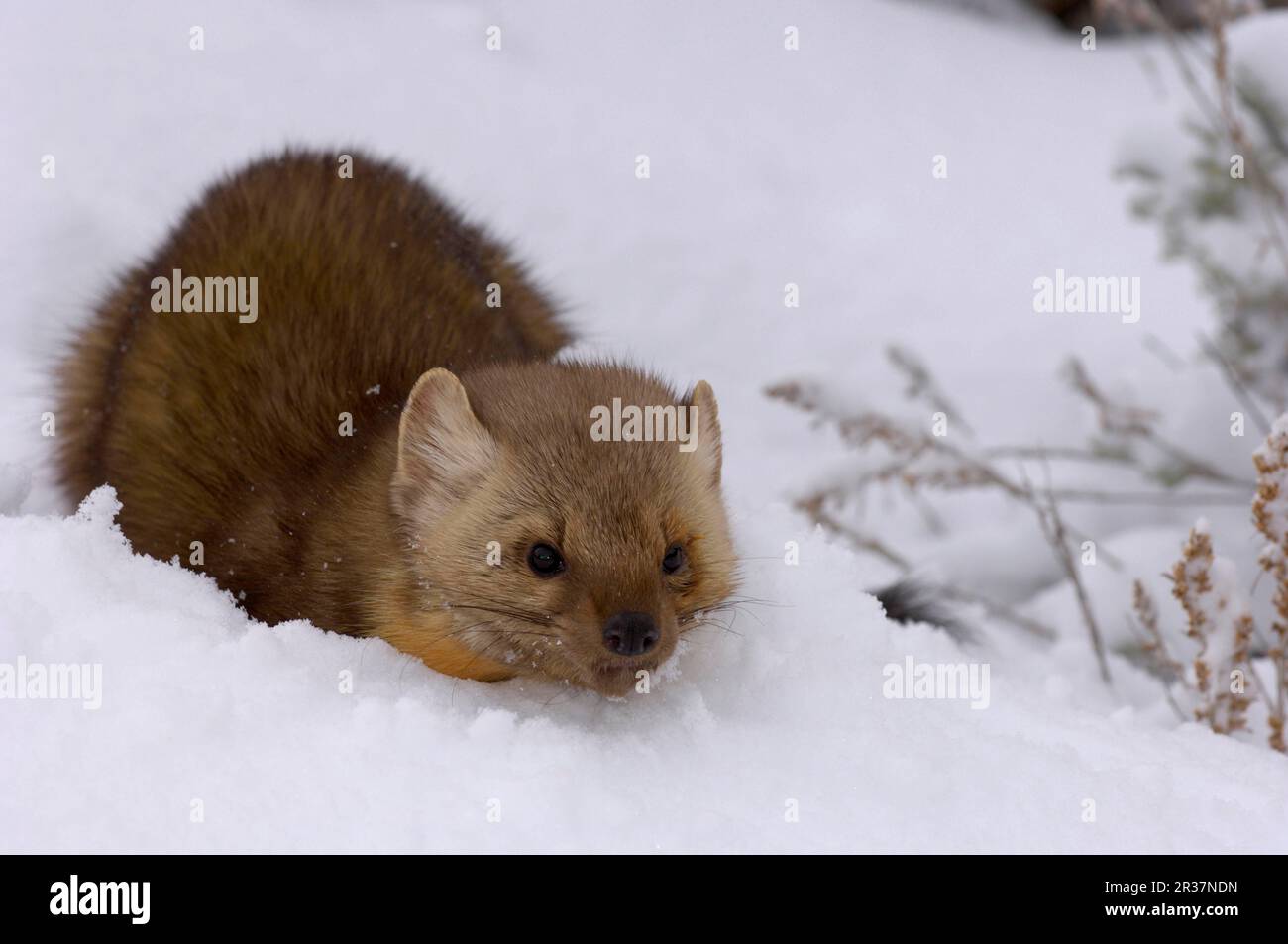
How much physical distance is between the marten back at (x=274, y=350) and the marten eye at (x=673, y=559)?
75cm

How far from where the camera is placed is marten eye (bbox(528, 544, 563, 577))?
250cm

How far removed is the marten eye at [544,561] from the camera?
2.50 metres

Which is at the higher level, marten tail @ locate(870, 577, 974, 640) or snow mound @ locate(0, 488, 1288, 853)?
marten tail @ locate(870, 577, 974, 640)

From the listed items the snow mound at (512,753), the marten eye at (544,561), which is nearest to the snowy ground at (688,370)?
the snow mound at (512,753)

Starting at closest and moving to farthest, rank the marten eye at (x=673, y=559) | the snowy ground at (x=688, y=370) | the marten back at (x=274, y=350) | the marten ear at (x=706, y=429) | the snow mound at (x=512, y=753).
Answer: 1. the snow mound at (x=512, y=753)
2. the snowy ground at (x=688, y=370)
3. the marten eye at (x=673, y=559)
4. the marten ear at (x=706, y=429)
5. the marten back at (x=274, y=350)

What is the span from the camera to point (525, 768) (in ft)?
7.13

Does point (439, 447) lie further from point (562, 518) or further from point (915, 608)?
point (915, 608)

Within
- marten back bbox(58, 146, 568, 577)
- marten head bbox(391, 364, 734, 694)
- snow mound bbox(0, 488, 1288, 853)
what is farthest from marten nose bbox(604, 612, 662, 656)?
marten back bbox(58, 146, 568, 577)

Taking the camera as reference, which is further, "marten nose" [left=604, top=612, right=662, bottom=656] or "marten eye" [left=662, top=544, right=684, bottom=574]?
"marten eye" [left=662, top=544, right=684, bottom=574]

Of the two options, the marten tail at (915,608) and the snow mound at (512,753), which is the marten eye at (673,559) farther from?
the marten tail at (915,608)

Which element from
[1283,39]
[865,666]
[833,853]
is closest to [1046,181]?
[1283,39]

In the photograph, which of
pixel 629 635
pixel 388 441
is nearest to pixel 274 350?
pixel 388 441

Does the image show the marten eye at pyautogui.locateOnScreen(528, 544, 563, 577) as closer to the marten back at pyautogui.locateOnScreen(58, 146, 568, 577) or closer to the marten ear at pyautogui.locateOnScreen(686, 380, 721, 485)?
the marten ear at pyautogui.locateOnScreen(686, 380, 721, 485)

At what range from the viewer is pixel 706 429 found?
2.89m
